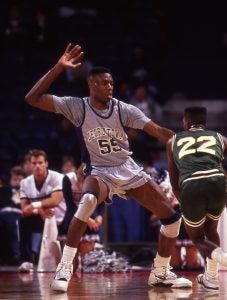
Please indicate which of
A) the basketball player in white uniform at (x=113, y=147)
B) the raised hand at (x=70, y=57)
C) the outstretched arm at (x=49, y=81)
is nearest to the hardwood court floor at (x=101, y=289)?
the basketball player in white uniform at (x=113, y=147)

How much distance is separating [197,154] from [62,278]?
1.59 m

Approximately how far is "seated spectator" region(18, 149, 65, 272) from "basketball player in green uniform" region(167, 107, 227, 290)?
4.13 metres

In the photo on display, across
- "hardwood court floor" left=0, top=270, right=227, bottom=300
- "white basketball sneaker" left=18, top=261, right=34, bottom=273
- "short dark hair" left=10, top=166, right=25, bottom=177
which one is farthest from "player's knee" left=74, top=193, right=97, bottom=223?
"short dark hair" left=10, top=166, right=25, bottom=177

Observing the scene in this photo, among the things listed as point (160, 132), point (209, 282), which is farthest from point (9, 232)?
point (209, 282)

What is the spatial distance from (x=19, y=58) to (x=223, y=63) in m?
4.41

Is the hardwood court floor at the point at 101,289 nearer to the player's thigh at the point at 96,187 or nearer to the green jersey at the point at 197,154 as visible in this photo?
the player's thigh at the point at 96,187

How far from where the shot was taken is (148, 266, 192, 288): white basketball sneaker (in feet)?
25.3

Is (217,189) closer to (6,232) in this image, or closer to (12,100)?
(6,232)

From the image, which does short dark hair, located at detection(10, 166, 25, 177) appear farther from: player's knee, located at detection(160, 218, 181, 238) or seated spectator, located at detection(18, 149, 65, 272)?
player's knee, located at detection(160, 218, 181, 238)

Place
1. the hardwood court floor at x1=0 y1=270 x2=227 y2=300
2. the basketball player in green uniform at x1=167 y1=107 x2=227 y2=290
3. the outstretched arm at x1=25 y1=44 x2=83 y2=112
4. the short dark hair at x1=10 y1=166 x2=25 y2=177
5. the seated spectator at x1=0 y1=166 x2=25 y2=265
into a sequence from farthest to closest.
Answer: the short dark hair at x1=10 y1=166 x2=25 y2=177 < the seated spectator at x1=0 y1=166 x2=25 y2=265 < the outstretched arm at x1=25 y1=44 x2=83 y2=112 < the basketball player in green uniform at x1=167 y1=107 x2=227 y2=290 < the hardwood court floor at x1=0 y1=270 x2=227 y2=300

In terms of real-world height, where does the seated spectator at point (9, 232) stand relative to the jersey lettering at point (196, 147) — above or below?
below

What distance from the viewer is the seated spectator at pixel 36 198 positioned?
37.4ft

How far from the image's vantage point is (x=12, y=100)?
49.3ft

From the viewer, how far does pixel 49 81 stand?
7508 millimetres
